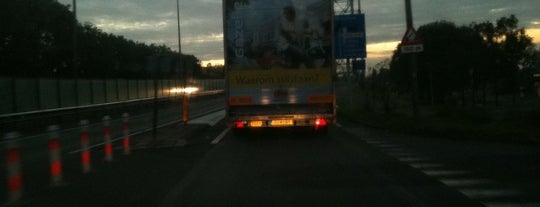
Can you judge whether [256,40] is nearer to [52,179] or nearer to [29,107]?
[52,179]

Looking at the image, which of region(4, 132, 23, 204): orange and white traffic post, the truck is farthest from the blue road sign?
region(4, 132, 23, 204): orange and white traffic post

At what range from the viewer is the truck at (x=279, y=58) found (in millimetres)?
19344

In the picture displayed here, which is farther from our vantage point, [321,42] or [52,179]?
[321,42]

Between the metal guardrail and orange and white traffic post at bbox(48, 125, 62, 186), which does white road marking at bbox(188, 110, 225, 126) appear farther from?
orange and white traffic post at bbox(48, 125, 62, 186)

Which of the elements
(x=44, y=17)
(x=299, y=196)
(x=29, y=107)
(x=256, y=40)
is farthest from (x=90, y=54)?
(x=299, y=196)

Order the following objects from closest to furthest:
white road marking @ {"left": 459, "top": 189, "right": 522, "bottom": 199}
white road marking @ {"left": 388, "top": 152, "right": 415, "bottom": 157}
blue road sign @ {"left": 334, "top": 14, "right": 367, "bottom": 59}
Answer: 1. white road marking @ {"left": 459, "top": 189, "right": 522, "bottom": 199}
2. white road marking @ {"left": 388, "top": 152, "right": 415, "bottom": 157}
3. blue road sign @ {"left": 334, "top": 14, "right": 367, "bottom": 59}

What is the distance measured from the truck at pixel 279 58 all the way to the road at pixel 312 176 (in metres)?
1.86

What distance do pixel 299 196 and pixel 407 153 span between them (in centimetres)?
597

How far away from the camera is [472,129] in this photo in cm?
1902

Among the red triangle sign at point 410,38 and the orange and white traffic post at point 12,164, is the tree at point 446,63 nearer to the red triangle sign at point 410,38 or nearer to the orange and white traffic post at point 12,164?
the red triangle sign at point 410,38

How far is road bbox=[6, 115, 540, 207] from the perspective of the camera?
898cm

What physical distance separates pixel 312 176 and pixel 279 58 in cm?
862

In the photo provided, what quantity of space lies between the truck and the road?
1.86 meters

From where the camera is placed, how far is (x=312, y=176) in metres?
11.2
